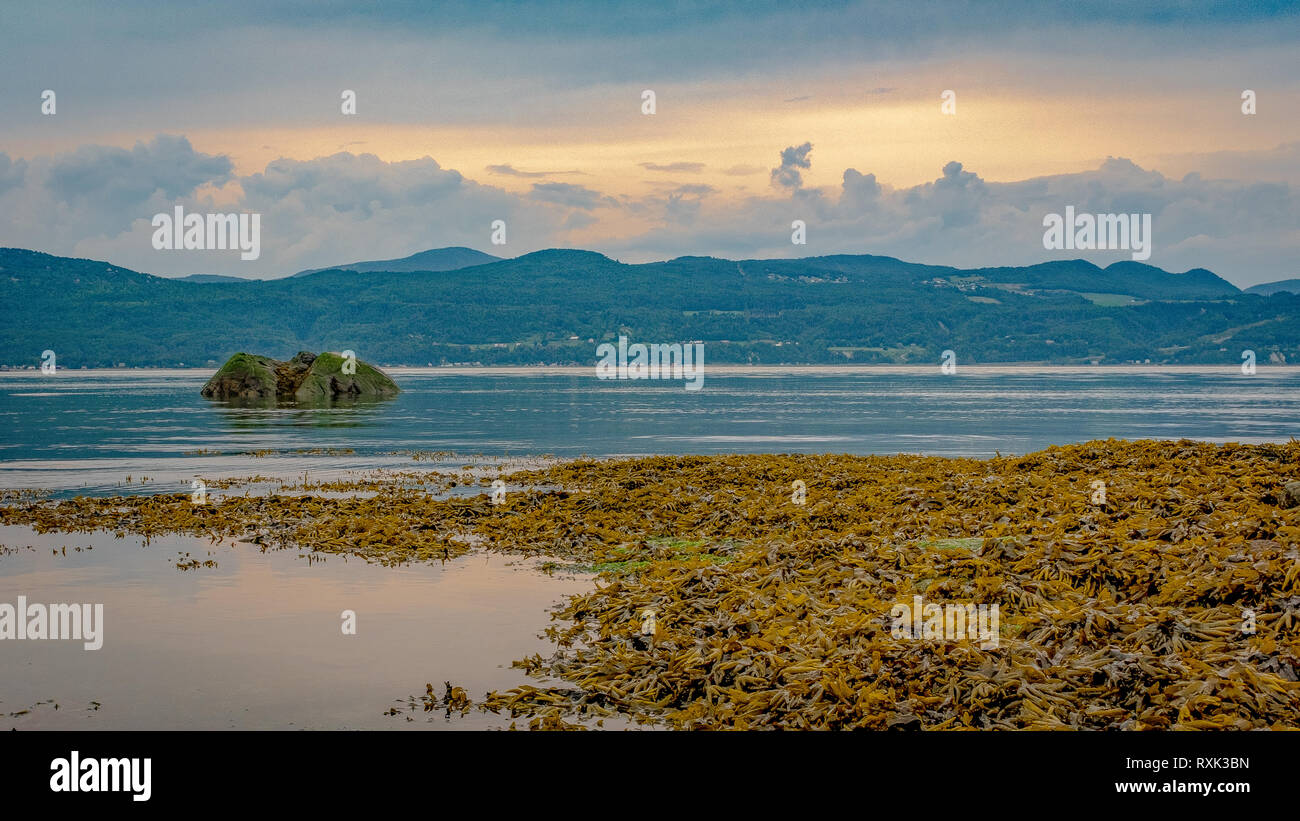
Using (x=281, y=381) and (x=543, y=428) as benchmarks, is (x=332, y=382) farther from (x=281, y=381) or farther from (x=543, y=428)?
(x=543, y=428)

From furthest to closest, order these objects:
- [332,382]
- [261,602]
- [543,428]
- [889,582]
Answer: [332,382]
[543,428]
[261,602]
[889,582]

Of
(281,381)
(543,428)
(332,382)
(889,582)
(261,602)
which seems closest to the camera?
(889,582)

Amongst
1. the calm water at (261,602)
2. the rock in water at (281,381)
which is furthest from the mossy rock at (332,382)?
the calm water at (261,602)

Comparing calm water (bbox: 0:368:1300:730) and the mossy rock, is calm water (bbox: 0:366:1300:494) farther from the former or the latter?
the mossy rock

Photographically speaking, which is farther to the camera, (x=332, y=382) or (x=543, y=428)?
(x=332, y=382)

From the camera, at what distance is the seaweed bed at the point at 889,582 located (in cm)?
949

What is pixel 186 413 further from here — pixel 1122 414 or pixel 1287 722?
pixel 1287 722

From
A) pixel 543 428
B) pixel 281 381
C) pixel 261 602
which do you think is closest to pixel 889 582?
pixel 261 602

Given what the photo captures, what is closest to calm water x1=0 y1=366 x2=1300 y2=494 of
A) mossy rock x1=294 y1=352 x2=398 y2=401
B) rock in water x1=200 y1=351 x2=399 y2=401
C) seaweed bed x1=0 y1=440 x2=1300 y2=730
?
rock in water x1=200 y1=351 x2=399 y2=401

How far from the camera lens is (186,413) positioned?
2504 inches

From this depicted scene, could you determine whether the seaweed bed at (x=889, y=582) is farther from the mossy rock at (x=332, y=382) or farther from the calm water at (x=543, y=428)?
the mossy rock at (x=332, y=382)

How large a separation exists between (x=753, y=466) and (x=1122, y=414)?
41836 millimetres

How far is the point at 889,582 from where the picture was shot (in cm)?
1337
